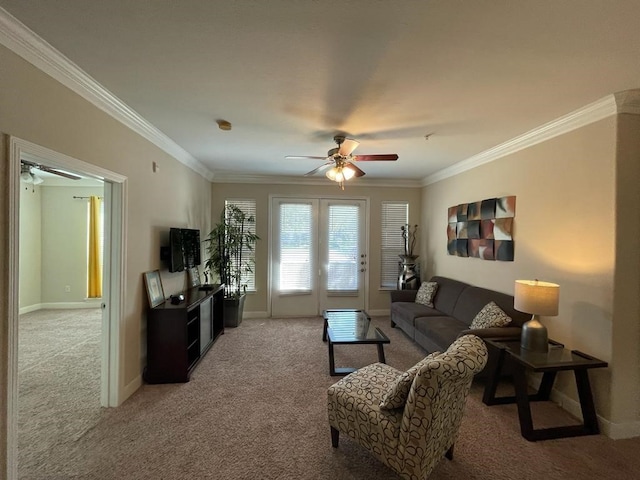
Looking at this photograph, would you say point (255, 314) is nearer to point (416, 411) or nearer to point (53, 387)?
point (53, 387)

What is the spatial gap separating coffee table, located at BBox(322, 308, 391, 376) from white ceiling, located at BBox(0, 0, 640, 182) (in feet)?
7.23

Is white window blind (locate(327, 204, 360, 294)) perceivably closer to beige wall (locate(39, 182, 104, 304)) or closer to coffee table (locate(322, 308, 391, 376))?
coffee table (locate(322, 308, 391, 376))

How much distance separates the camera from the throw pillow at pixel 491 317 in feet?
9.88

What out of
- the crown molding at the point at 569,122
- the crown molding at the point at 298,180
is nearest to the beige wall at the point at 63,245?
the crown molding at the point at 298,180

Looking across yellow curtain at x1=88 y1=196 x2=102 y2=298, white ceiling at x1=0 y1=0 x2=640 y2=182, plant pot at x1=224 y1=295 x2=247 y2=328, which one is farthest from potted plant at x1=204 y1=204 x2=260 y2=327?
yellow curtain at x1=88 y1=196 x2=102 y2=298

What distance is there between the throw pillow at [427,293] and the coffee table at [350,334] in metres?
1.16

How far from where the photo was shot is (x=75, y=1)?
1399mm

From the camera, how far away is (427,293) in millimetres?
4672

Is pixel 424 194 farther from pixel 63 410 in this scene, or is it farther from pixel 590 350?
pixel 63 410

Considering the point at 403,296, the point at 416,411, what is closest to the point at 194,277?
the point at 403,296

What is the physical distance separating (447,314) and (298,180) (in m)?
3.35

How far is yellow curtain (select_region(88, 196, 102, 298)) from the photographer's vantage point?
19.3 ft

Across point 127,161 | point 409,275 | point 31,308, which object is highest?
point 127,161

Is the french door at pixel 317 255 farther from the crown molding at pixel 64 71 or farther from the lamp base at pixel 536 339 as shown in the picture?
the lamp base at pixel 536 339
